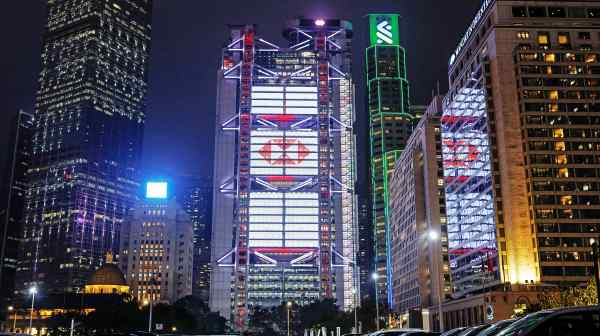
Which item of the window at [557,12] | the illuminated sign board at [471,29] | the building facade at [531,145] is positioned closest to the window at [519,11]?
the building facade at [531,145]

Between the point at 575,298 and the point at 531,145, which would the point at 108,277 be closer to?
the point at 531,145

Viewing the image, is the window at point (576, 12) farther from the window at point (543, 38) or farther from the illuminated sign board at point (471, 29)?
the illuminated sign board at point (471, 29)

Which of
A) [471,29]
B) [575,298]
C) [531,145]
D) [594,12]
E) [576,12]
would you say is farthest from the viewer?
[471,29]

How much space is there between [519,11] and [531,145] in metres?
28.1

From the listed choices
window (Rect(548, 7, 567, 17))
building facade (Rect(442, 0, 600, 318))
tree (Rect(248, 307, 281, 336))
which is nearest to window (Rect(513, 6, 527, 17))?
building facade (Rect(442, 0, 600, 318))

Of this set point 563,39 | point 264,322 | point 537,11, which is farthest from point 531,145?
point 264,322

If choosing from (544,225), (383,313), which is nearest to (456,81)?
(544,225)

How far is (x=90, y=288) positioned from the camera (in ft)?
531

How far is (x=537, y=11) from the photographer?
130125 millimetres

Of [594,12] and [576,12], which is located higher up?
[594,12]

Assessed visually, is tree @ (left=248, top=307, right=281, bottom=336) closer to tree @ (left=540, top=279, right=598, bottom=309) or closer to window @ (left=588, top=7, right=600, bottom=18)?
tree @ (left=540, top=279, right=598, bottom=309)

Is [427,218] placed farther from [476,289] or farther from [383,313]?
[476,289]

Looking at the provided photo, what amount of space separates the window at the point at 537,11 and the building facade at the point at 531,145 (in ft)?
0.88

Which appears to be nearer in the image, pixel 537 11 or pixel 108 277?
pixel 537 11
